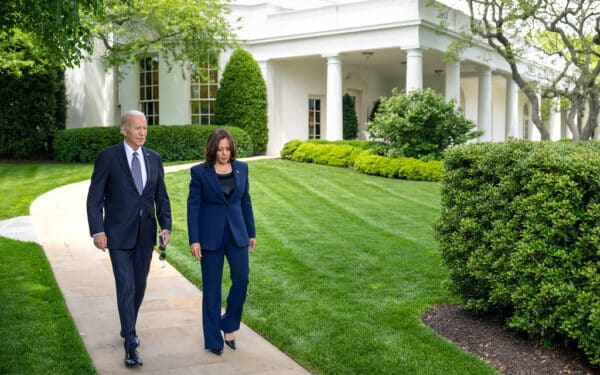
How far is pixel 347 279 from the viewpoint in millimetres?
7141

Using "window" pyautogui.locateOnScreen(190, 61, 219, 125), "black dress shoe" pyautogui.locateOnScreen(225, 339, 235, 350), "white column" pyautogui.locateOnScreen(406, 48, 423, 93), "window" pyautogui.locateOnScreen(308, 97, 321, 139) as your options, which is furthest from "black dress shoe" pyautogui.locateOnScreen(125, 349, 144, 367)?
"window" pyautogui.locateOnScreen(308, 97, 321, 139)

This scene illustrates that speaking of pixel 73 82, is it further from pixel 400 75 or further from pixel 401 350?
pixel 401 350

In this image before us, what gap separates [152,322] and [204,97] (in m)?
17.8

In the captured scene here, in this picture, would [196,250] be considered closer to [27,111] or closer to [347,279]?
[347,279]

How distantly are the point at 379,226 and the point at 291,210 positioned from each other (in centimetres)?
206

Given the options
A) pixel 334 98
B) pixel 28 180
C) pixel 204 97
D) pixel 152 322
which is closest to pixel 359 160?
pixel 334 98

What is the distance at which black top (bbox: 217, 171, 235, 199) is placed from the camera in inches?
195

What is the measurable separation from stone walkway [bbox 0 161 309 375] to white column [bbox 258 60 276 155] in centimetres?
1367

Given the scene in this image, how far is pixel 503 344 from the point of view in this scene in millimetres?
5133

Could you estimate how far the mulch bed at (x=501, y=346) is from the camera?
470 centimetres

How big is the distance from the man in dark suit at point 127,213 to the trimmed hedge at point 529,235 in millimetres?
2458

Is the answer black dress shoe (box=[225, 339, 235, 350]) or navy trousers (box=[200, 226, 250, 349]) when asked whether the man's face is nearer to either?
navy trousers (box=[200, 226, 250, 349])

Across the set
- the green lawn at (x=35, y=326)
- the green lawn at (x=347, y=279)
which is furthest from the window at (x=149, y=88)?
the green lawn at (x=35, y=326)

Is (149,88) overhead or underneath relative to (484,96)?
overhead
